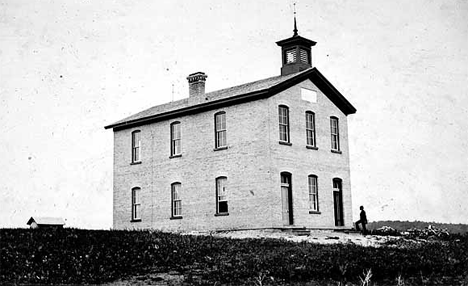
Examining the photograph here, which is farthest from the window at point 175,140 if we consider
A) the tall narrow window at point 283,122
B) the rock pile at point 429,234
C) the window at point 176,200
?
the rock pile at point 429,234

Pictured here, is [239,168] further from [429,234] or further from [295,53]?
[429,234]

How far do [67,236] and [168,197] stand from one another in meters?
14.1

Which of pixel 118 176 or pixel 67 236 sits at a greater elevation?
pixel 118 176

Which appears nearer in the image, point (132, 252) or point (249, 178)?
point (132, 252)

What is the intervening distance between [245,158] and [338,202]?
6040 mm

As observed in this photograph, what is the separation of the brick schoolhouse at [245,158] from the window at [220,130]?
0.15ft

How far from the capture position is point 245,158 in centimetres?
2983

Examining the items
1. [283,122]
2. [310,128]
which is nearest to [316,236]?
[283,122]

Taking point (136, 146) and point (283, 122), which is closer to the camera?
point (283, 122)

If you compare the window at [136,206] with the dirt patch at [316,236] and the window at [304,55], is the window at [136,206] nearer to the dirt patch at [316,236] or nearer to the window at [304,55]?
the dirt patch at [316,236]

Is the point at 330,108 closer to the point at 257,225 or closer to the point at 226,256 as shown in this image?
the point at 257,225

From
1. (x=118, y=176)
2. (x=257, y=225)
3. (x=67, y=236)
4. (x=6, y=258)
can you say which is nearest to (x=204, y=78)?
(x=118, y=176)

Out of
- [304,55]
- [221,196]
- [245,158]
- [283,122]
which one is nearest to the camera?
[245,158]

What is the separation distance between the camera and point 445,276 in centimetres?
1867
